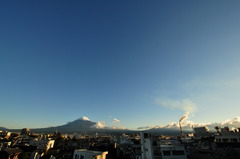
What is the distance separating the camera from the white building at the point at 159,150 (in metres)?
41.2

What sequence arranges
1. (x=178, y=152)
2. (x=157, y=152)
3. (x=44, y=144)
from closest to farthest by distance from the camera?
(x=178, y=152)
(x=157, y=152)
(x=44, y=144)

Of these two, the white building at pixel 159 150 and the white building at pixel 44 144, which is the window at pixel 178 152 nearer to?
the white building at pixel 159 150

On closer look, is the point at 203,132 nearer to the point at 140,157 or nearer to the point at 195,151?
the point at 195,151

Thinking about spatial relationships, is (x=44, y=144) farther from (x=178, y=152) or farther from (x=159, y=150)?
(x=178, y=152)

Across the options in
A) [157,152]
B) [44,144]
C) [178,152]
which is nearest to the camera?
[178,152]

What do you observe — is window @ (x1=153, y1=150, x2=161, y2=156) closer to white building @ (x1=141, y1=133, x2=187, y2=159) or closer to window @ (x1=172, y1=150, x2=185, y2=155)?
white building @ (x1=141, y1=133, x2=187, y2=159)

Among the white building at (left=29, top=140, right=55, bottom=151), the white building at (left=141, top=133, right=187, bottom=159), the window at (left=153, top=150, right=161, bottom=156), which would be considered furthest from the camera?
the white building at (left=29, top=140, right=55, bottom=151)

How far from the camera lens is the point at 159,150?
43.8m

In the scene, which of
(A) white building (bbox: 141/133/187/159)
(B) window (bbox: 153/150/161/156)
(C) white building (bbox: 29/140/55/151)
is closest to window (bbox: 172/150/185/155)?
(A) white building (bbox: 141/133/187/159)

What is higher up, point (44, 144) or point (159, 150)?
point (159, 150)

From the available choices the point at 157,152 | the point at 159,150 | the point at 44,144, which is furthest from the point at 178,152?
the point at 44,144

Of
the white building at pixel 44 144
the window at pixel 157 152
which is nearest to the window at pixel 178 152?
the window at pixel 157 152

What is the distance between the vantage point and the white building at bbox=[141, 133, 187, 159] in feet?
135

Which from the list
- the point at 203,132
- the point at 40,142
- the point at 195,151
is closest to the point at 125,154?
the point at 195,151
